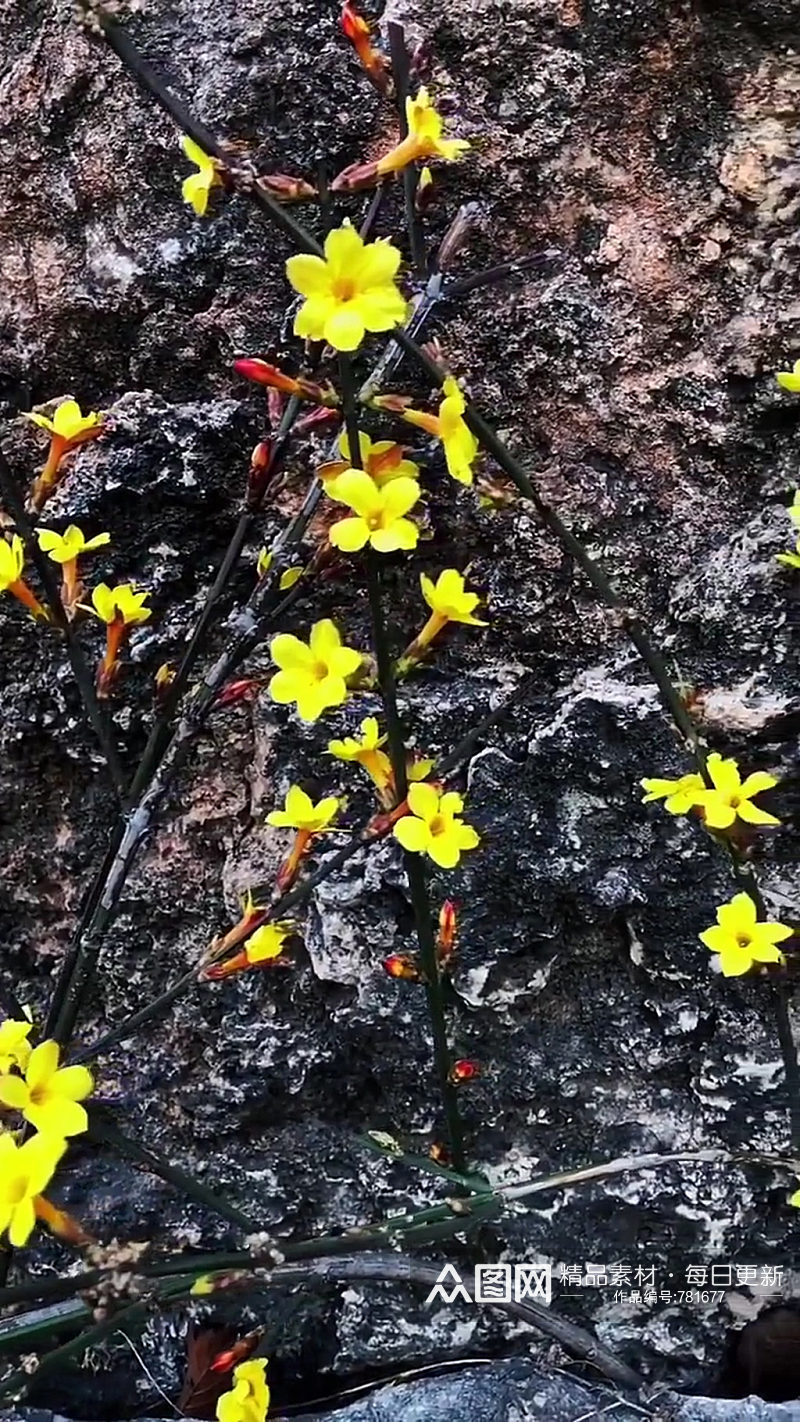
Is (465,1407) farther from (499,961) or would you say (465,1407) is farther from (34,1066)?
(34,1066)

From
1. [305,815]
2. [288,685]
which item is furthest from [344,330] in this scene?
[305,815]

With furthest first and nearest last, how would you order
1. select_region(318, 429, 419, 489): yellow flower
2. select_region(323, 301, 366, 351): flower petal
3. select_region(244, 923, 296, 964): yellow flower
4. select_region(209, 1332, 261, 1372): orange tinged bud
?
select_region(209, 1332, 261, 1372): orange tinged bud → select_region(244, 923, 296, 964): yellow flower → select_region(318, 429, 419, 489): yellow flower → select_region(323, 301, 366, 351): flower petal

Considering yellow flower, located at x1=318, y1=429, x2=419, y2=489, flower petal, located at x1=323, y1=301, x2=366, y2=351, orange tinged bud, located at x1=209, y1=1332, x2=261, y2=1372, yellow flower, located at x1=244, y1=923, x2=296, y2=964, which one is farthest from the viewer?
orange tinged bud, located at x1=209, y1=1332, x2=261, y2=1372

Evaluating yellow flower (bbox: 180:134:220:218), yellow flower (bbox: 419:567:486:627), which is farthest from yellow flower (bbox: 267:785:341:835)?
yellow flower (bbox: 180:134:220:218)

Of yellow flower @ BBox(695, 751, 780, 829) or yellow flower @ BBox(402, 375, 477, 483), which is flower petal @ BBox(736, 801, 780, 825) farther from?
yellow flower @ BBox(402, 375, 477, 483)

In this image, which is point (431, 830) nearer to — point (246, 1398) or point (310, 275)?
point (310, 275)

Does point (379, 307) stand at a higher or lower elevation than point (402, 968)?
higher
